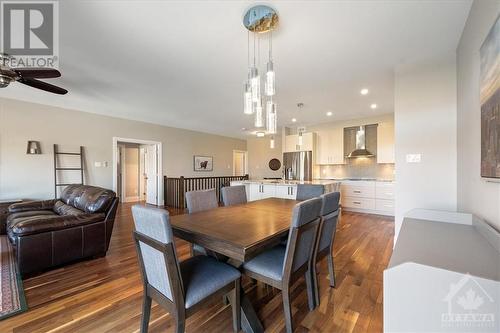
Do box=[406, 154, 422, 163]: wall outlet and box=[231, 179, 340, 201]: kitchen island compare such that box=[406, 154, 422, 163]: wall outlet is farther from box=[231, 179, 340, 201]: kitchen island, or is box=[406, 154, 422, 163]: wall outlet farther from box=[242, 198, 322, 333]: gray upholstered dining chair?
box=[242, 198, 322, 333]: gray upholstered dining chair

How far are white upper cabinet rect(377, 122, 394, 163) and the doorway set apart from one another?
16.6 ft

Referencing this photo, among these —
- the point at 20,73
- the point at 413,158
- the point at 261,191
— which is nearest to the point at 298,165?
the point at 261,191

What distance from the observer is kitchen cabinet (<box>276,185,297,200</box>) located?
4188 millimetres

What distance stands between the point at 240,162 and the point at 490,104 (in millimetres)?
8638

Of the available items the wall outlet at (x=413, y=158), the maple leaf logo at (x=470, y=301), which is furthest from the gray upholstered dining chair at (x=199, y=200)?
the wall outlet at (x=413, y=158)

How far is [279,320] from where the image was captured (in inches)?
62.3

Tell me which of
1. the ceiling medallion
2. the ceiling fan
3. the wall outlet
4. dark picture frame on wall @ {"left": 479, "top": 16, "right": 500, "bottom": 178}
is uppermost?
the ceiling medallion

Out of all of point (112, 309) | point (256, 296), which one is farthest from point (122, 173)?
point (256, 296)

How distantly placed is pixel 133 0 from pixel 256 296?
8.95 ft

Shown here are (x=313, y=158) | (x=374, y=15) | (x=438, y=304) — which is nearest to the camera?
(x=438, y=304)

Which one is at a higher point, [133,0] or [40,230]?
[133,0]

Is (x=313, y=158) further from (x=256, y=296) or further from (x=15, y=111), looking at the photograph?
(x=15, y=111)

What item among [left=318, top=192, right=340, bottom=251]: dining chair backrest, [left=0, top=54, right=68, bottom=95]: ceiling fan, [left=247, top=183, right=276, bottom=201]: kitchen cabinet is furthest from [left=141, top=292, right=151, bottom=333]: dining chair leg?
[left=247, top=183, right=276, bottom=201]: kitchen cabinet

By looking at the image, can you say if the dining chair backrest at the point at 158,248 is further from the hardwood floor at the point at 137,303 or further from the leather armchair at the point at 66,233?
the leather armchair at the point at 66,233
